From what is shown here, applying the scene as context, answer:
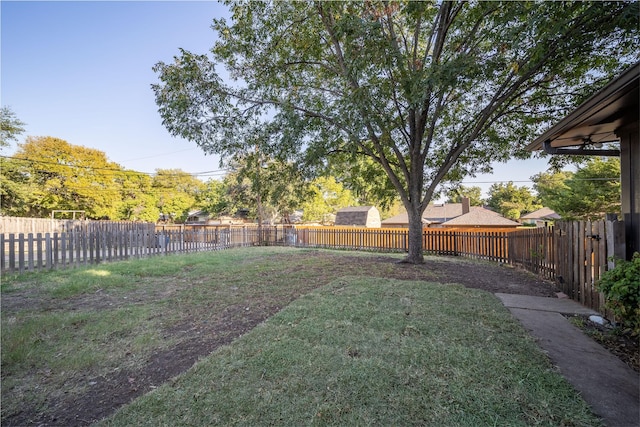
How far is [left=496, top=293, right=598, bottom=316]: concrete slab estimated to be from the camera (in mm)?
4111

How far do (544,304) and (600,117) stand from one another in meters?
2.77

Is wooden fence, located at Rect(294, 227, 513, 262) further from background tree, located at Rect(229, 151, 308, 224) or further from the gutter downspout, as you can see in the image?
background tree, located at Rect(229, 151, 308, 224)

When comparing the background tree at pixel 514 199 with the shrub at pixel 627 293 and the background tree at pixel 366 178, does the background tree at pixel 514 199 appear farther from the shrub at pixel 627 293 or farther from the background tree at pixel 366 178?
the shrub at pixel 627 293

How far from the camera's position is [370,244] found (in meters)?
15.2

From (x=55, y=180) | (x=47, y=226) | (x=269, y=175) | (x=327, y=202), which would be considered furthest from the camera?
(x=327, y=202)

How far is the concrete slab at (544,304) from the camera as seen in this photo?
13.5ft

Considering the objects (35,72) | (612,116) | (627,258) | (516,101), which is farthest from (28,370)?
(516,101)

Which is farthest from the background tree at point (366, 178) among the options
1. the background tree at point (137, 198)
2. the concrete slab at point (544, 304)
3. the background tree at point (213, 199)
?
the background tree at point (137, 198)

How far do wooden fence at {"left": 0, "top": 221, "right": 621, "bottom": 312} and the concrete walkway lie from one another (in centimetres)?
87

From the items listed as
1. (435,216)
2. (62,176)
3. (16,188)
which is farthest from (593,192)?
(16,188)

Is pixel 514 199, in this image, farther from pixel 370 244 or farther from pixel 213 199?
pixel 213 199

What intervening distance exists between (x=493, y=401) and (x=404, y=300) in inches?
100

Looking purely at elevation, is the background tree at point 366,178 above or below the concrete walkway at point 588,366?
above

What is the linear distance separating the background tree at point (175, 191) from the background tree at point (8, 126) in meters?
14.3
